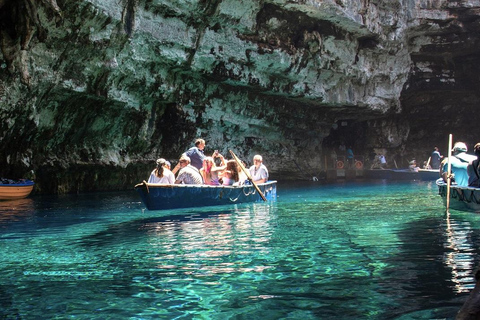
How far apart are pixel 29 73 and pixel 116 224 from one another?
881 centimetres

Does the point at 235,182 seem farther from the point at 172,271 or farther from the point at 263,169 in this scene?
the point at 172,271

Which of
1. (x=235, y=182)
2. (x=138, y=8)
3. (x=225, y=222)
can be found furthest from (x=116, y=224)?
(x=138, y=8)

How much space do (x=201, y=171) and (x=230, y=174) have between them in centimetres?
82

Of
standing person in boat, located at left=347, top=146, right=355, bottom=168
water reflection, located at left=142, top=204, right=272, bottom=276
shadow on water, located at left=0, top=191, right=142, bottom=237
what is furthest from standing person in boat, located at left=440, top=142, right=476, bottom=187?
standing person in boat, located at left=347, top=146, right=355, bottom=168

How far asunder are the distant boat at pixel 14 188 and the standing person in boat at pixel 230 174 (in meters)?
8.17

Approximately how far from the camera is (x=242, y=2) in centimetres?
2120

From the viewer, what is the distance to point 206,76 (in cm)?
2386

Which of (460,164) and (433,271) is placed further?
(460,164)

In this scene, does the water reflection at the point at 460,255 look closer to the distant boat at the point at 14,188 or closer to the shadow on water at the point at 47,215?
the shadow on water at the point at 47,215

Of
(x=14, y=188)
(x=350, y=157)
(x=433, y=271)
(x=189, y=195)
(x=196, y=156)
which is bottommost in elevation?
(x=433, y=271)

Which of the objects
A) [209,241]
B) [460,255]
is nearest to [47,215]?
[209,241]

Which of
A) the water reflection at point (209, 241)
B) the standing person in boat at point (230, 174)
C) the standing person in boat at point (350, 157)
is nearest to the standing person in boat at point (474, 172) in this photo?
the water reflection at point (209, 241)

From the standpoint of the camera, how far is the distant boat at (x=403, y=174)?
91.3 feet

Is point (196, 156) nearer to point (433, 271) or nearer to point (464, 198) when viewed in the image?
point (464, 198)
